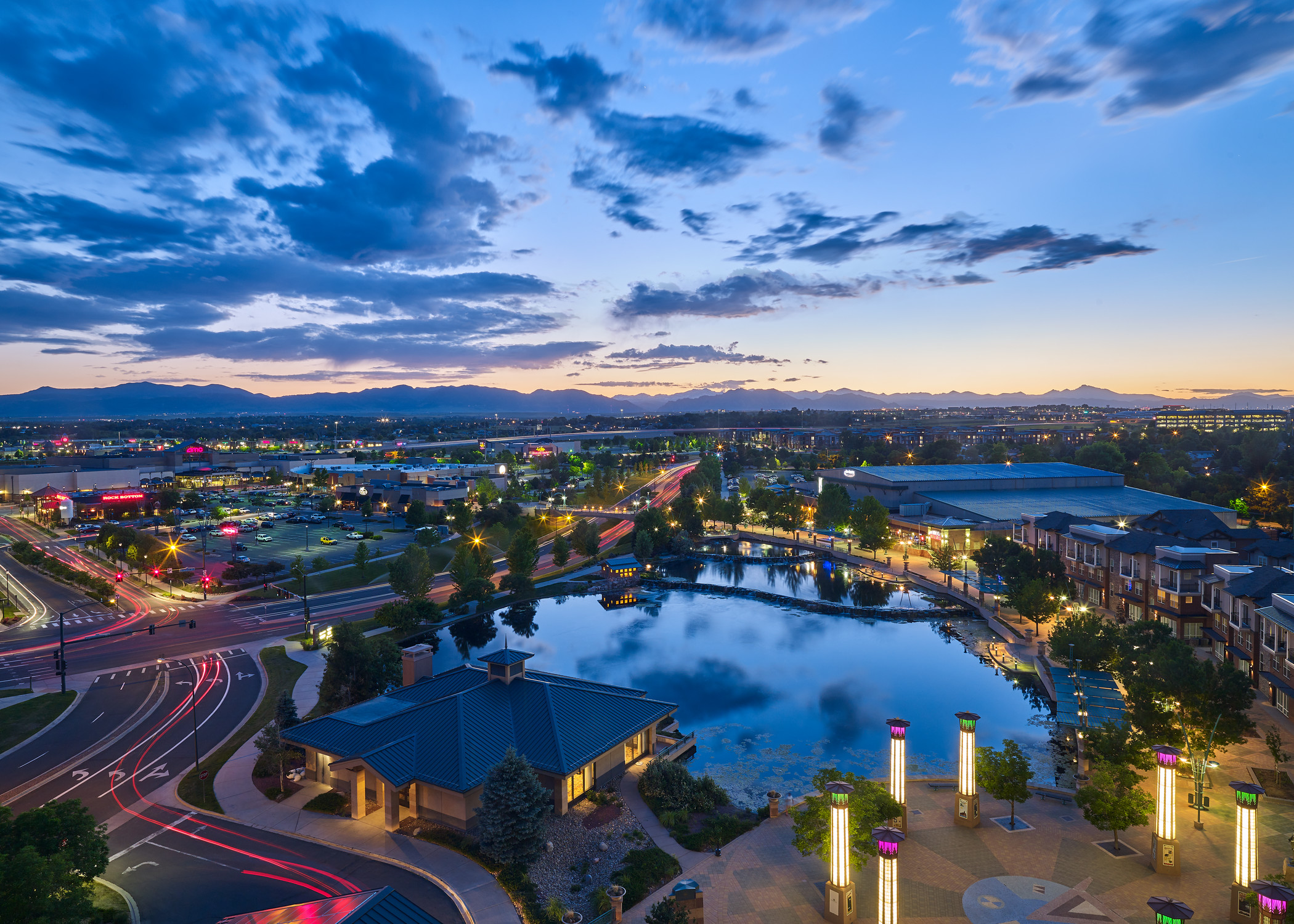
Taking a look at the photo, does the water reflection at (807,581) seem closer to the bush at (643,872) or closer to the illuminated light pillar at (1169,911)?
the bush at (643,872)

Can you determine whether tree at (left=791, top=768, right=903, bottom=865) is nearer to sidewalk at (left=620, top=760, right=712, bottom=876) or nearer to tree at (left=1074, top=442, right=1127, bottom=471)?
sidewalk at (left=620, top=760, right=712, bottom=876)

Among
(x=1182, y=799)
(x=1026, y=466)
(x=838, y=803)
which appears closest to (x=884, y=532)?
(x=1026, y=466)

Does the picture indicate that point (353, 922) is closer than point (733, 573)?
Yes

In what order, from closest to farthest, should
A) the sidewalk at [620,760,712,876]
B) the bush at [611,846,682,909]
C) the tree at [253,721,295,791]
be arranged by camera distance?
the bush at [611,846,682,909]
the sidewalk at [620,760,712,876]
the tree at [253,721,295,791]

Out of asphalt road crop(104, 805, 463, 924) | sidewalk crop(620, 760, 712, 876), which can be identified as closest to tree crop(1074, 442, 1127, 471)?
sidewalk crop(620, 760, 712, 876)

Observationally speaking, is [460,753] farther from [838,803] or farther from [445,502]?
[445,502]

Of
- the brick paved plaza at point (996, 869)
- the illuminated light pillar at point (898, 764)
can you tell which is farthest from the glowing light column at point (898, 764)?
the brick paved plaza at point (996, 869)

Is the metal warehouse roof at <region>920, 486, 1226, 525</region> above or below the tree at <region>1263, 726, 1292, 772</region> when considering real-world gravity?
above
